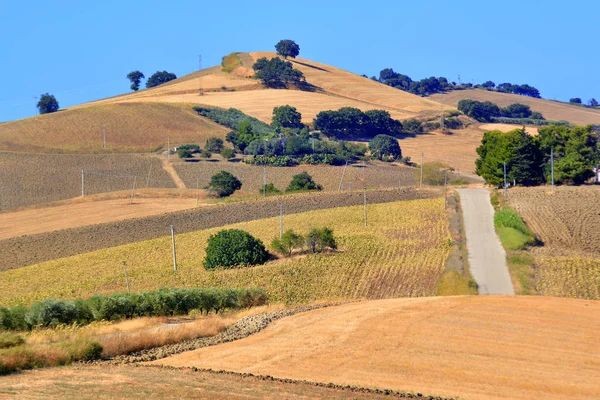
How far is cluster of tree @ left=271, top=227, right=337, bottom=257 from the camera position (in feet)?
163

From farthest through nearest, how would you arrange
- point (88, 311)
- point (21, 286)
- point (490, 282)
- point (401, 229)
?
point (401, 229)
point (21, 286)
point (490, 282)
point (88, 311)

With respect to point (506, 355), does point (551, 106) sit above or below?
above

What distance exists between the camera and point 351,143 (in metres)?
118

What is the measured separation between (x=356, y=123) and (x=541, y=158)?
50.1 m

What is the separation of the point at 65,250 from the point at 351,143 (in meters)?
66.0

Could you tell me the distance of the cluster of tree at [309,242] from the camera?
163 ft

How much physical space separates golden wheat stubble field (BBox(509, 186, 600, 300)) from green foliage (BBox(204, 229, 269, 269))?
1500cm

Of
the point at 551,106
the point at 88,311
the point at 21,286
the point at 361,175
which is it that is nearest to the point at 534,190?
the point at 361,175

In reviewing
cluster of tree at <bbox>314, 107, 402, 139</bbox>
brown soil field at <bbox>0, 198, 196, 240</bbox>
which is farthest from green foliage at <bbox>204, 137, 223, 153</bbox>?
brown soil field at <bbox>0, 198, 196, 240</bbox>

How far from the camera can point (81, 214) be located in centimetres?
6956

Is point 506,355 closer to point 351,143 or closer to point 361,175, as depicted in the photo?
point 361,175

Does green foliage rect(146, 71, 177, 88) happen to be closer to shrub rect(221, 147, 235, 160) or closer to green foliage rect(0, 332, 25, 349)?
shrub rect(221, 147, 235, 160)

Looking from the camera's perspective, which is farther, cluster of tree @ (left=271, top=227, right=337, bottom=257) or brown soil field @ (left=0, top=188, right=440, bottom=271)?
brown soil field @ (left=0, top=188, right=440, bottom=271)

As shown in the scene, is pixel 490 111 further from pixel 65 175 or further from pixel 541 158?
pixel 65 175
